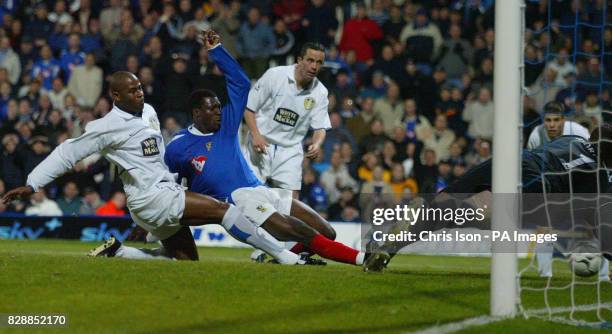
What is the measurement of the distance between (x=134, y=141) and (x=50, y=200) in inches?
355

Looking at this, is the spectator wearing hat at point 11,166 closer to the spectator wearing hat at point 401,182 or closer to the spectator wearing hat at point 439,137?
the spectator wearing hat at point 401,182

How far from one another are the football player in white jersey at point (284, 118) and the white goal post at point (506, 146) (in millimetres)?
4902

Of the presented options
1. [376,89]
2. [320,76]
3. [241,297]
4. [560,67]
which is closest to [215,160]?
[241,297]

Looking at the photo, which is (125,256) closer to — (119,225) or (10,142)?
(119,225)

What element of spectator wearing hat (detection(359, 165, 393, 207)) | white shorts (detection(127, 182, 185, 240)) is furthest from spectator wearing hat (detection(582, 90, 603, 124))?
white shorts (detection(127, 182, 185, 240))

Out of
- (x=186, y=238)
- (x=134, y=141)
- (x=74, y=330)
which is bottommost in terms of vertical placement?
(x=74, y=330)

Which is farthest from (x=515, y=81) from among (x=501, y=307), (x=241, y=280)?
(x=241, y=280)

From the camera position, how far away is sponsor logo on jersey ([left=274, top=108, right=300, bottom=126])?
40.1 ft

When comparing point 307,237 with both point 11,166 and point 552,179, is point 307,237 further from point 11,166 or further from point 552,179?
point 11,166

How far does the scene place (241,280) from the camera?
8.93 metres

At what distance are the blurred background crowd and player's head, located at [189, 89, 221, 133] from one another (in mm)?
6725

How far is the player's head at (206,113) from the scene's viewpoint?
36.4ft

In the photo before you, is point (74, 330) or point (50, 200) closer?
point (74, 330)

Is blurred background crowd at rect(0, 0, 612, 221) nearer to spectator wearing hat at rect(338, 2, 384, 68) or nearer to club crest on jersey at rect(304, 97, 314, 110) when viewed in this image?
spectator wearing hat at rect(338, 2, 384, 68)
